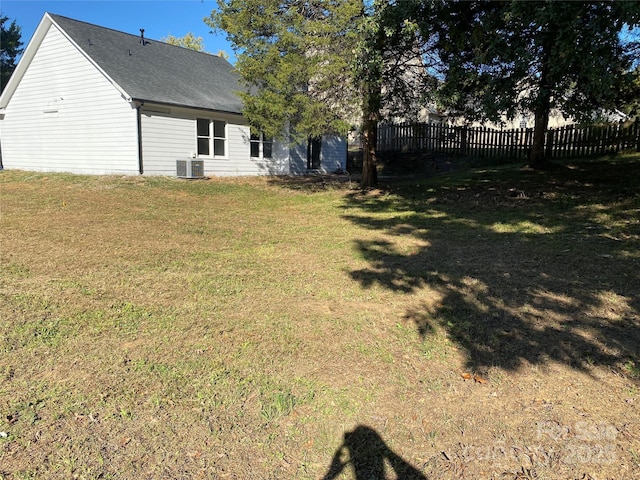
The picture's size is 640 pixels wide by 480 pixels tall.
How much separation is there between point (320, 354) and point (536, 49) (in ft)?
21.9

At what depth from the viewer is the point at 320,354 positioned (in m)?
3.47

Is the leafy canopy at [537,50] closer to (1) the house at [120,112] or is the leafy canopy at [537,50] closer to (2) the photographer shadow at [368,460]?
(2) the photographer shadow at [368,460]

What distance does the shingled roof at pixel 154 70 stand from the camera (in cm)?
1477

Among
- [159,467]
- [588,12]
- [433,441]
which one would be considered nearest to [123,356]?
[159,467]

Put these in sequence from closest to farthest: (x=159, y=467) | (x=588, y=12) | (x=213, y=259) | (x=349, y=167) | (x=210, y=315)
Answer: (x=159, y=467)
(x=210, y=315)
(x=213, y=259)
(x=588, y=12)
(x=349, y=167)

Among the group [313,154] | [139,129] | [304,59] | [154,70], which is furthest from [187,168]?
[313,154]

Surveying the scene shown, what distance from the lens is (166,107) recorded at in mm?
14922

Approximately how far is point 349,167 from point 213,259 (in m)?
17.8

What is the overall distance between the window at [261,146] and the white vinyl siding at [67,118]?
515 cm

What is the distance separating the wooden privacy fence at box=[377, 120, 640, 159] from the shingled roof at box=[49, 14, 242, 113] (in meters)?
7.72

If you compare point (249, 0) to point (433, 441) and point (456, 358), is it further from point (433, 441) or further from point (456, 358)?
point (433, 441)

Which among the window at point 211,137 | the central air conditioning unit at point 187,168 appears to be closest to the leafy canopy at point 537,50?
the central air conditioning unit at point 187,168

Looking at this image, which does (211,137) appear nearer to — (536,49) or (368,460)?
(536,49)

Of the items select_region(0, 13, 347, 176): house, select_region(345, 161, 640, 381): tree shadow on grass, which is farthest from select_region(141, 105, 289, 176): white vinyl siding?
select_region(345, 161, 640, 381): tree shadow on grass
